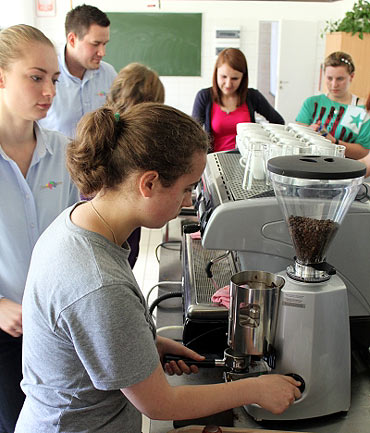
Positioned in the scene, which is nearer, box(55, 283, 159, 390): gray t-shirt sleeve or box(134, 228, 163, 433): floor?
box(55, 283, 159, 390): gray t-shirt sleeve

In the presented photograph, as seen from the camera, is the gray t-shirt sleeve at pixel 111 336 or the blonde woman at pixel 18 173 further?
the blonde woman at pixel 18 173

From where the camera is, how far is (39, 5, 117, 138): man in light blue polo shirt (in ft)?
9.00

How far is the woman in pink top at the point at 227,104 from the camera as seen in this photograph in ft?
10.4

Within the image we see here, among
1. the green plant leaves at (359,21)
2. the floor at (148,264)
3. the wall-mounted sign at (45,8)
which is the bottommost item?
the floor at (148,264)

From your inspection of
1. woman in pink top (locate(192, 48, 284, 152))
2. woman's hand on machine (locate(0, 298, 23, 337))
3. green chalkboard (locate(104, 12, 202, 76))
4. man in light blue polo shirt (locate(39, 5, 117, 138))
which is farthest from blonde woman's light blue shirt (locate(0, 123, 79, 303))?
green chalkboard (locate(104, 12, 202, 76))

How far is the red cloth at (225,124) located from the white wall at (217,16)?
430cm

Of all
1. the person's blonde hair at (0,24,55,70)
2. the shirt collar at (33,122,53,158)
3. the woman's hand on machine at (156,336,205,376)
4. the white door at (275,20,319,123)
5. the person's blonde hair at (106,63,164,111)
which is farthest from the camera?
the white door at (275,20,319,123)

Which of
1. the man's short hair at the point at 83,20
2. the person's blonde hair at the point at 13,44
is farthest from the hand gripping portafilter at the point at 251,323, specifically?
the man's short hair at the point at 83,20

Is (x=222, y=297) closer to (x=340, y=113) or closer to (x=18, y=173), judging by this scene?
(x=18, y=173)

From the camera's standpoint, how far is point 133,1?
7000 millimetres

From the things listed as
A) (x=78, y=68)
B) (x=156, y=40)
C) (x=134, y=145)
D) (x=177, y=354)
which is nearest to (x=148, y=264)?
(x=78, y=68)

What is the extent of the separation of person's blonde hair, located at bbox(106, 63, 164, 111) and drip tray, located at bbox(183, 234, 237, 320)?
2.90 feet

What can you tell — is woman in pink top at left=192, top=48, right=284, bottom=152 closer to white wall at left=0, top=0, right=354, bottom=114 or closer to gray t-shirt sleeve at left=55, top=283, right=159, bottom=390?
gray t-shirt sleeve at left=55, top=283, right=159, bottom=390

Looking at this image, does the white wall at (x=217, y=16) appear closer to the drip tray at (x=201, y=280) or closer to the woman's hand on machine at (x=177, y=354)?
the drip tray at (x=201, y=280)
